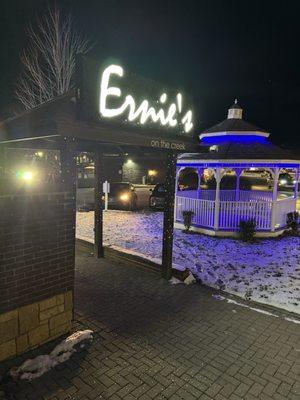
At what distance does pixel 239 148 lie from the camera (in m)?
11.8

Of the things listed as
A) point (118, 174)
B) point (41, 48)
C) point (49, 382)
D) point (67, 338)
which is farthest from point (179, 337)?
point (118, 174)

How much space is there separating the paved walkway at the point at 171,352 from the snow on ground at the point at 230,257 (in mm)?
845

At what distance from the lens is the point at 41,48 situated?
19469 mm

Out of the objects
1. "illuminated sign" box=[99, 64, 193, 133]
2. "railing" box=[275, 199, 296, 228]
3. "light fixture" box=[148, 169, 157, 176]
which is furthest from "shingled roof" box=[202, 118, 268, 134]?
"light fixture" box=[148, 169, 157, 176]

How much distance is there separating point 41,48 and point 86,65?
1795 cm

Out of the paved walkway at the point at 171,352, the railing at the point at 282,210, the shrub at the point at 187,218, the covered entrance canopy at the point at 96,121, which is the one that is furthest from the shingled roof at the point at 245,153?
the paved walkway at the point at 171,352

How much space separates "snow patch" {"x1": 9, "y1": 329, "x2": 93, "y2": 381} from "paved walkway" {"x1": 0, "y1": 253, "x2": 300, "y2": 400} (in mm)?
104

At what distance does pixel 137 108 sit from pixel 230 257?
17.6 ft

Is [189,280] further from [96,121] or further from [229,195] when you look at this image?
Answer: [229,195]

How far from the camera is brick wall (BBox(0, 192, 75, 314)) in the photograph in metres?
3.92

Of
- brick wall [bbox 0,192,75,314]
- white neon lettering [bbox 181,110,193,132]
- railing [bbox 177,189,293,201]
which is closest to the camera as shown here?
brick wall [bbox 0,192,75,314]

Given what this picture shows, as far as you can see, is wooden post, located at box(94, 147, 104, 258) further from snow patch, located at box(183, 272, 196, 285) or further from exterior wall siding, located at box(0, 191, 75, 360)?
exterior wall siding, located at box(0, 191, 75, 360)

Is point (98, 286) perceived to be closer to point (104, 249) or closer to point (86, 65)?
point (104, 249)

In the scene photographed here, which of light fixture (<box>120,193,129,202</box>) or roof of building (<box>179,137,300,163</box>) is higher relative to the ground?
roof of building (<box>179,137,300,163</box>)
